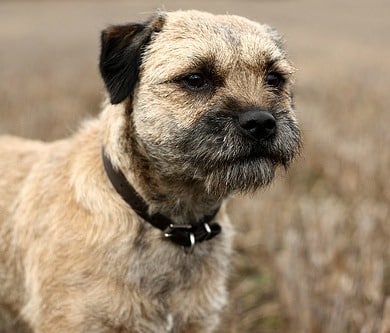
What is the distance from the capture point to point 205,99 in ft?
10.3

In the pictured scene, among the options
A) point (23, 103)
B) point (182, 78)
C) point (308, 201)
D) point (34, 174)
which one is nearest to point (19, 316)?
point (34, 174)

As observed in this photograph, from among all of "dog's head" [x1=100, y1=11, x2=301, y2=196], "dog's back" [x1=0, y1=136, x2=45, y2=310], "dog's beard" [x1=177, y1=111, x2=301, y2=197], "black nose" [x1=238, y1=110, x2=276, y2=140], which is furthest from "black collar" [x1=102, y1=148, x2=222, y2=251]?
"dog's back" [x1=0, y1=136, x2=45, y2=310]

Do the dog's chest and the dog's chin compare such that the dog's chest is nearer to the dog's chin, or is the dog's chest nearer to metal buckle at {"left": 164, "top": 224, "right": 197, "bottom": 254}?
metal buckle at {"left": 164, "top": 224, "right": 197, "bottom": 254}

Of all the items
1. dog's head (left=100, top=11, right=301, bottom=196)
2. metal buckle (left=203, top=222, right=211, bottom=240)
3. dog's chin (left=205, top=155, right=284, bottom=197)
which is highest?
dog's head (left=100, top=11, right=301, bottom=196)

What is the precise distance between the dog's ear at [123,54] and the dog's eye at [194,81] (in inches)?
12.0

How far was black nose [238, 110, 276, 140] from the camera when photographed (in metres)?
2.93

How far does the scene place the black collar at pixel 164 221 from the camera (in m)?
3.33

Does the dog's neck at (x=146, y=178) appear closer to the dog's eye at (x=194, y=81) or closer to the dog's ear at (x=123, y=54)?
the dog's ear at (x=123, y=54)

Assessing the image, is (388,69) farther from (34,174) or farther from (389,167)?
(34,174)

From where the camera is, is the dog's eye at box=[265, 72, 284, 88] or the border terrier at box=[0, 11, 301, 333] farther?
the dog's eye at box=[265, 72, 284, 88]

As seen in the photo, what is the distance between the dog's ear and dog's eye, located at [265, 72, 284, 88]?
0.66 m

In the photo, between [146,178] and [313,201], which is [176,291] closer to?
[146,178]

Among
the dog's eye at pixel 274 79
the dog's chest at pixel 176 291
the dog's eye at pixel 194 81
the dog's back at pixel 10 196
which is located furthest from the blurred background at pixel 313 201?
the dog's eye at pixel 194 81

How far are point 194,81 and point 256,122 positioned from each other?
0.45 m
